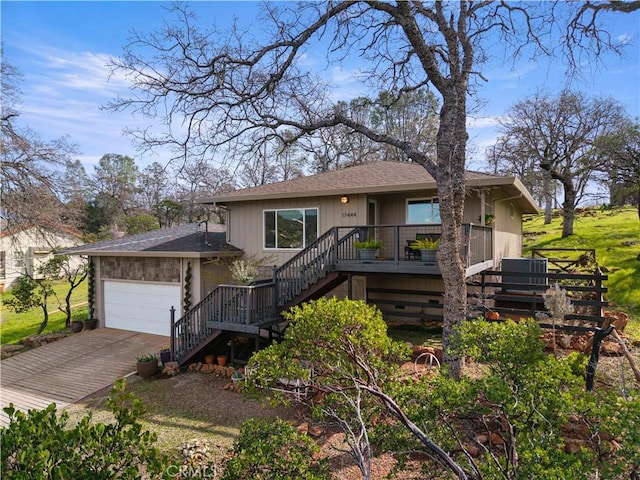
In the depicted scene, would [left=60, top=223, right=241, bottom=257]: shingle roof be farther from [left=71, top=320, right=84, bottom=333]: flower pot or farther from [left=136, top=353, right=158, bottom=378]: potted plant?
[left=136, top=353, right=158, bottom=378]: potted plant

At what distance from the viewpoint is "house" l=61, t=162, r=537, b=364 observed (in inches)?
342

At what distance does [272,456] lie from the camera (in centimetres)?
257

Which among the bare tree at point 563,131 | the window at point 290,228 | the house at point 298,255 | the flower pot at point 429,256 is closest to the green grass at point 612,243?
the bare tree at point 563,131

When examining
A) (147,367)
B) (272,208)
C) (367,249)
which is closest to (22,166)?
(272,208)

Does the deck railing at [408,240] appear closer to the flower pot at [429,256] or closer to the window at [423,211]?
the window at [423,211]

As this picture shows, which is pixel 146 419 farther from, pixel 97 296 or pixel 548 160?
pixel 548 160

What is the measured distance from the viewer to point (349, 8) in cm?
727

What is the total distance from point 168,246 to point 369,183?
6.93 m

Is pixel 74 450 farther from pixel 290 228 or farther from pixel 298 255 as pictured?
pixel 290 228

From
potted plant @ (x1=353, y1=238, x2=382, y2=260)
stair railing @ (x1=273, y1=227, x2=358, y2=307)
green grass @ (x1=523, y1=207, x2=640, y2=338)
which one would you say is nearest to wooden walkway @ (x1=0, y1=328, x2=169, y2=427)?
stair railing @ (x1=273, y1=227, x2=358, y2=307)

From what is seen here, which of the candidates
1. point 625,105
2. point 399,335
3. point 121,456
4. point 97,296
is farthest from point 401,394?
point 625,105

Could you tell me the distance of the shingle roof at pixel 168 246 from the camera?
11.1 meters

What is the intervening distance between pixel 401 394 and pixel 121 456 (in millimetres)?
2113

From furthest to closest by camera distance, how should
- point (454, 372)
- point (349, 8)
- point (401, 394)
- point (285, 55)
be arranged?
point (285, 55) → point (349, 8) → point (454, 372) → point (401, 394)
